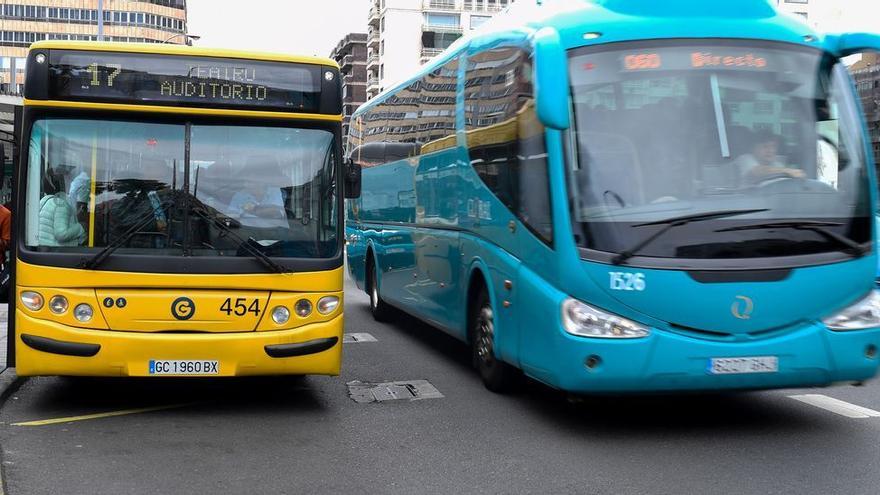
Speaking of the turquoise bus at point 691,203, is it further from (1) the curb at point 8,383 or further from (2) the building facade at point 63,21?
(2) the building facade at point 63,21

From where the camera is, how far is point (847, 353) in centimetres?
739

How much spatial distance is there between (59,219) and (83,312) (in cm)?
72

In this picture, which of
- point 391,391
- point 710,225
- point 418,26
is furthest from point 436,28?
point 710,225

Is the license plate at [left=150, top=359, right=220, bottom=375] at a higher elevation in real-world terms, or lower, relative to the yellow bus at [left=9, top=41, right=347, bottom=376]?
lower

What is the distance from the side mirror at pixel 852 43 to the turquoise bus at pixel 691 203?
14 mm

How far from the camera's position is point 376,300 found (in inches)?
599

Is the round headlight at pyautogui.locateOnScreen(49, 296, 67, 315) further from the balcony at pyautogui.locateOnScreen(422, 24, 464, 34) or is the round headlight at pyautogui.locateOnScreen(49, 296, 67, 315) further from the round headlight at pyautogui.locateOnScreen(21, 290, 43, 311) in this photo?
the balcony at pyautogui.locateOnScreen(422, 24, 464, 34)

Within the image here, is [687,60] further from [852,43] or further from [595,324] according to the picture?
[595,324]

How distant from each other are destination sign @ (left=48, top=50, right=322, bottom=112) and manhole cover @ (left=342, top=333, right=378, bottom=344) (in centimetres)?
504

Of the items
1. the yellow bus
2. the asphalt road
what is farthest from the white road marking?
the yellow bus

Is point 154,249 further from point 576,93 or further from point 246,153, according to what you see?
point 576,93

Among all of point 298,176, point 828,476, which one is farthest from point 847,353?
point 298,176

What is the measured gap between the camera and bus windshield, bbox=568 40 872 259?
7.27 metres

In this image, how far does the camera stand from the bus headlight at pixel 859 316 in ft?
24.2
